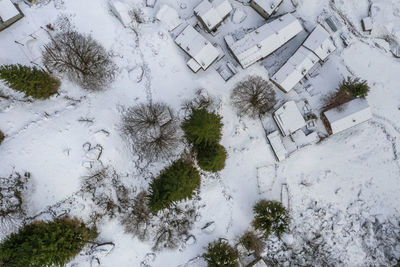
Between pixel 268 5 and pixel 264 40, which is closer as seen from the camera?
pixel 264 40

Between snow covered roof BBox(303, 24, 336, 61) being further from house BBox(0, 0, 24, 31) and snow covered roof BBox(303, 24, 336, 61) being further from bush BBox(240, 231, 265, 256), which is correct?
house BBox(0, 0, 24, 31)

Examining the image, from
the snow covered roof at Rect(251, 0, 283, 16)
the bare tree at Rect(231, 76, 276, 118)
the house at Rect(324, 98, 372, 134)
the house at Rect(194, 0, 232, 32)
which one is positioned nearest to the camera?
the house at Rect(194, 0, 232, 32)

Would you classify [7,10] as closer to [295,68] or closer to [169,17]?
[169,17]

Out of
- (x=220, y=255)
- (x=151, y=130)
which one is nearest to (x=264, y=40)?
(x=151, y=130)

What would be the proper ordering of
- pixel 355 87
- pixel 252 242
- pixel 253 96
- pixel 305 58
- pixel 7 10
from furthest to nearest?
pixel 252 242
pixel 253 96
pixel 355 87
pixel 305 58
pixel 7 10

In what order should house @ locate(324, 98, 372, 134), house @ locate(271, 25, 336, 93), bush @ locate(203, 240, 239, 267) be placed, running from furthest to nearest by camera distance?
Result: house @ locate(324, 98, 372, 134), house @ locate(271, 25, 336, 93), bush @ locate(203, 240, 239, 267)

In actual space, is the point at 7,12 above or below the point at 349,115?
above

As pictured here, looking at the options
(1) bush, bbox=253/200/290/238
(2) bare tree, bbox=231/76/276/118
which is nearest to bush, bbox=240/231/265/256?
(1) bush, bbox=253/200/290/238
